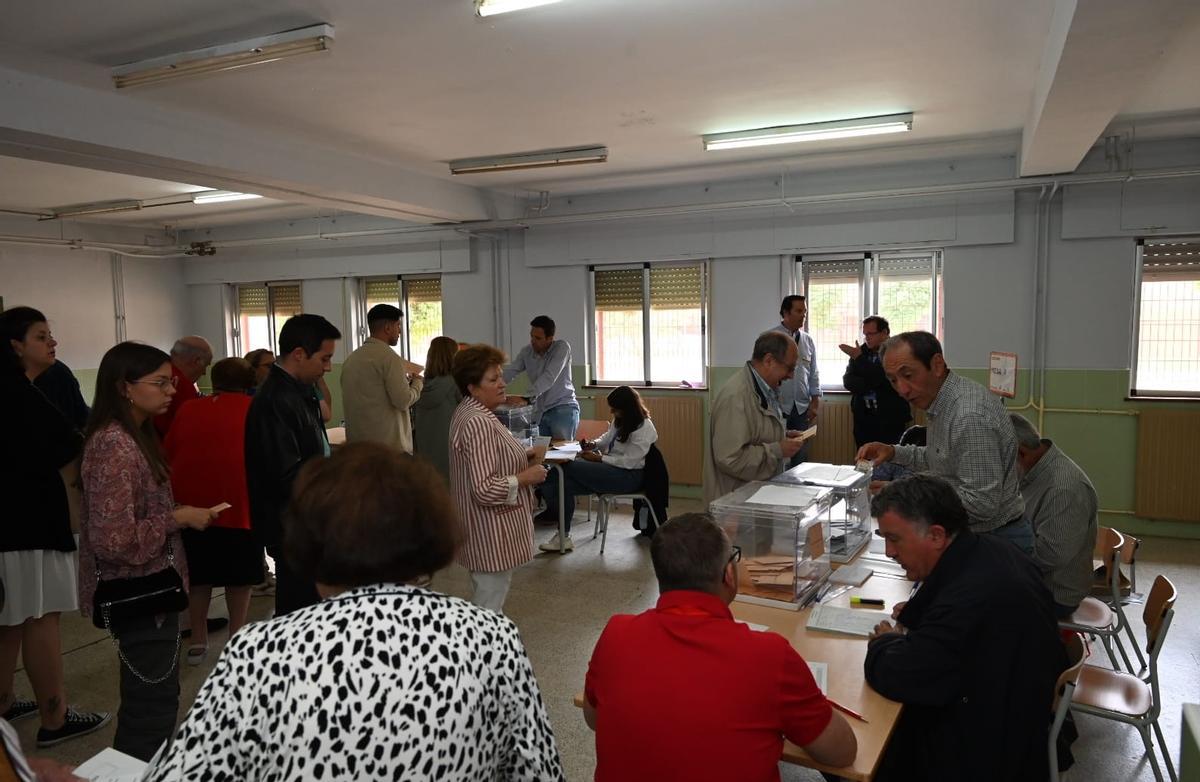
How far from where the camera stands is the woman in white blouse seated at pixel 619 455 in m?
5.48

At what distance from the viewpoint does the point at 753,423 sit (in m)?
3.60

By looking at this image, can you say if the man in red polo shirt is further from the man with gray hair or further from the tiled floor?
the man with gray hair

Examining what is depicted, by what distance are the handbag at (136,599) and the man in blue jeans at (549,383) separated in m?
4.31

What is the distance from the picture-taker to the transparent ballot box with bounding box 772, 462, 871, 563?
315 centimetres

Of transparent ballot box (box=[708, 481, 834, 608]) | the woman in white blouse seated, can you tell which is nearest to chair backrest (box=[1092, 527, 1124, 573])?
transparent ballot box (box=[708, 481, 834, 608])

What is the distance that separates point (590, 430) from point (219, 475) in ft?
11.3

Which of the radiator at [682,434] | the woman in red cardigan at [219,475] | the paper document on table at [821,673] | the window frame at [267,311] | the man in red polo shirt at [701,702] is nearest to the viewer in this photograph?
the man in red polo shirt at [701,702]

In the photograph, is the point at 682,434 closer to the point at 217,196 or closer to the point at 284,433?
the point at 284,433

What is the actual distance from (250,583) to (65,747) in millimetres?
972

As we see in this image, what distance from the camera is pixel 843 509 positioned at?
3.25 m

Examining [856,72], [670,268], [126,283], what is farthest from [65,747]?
[126,283]

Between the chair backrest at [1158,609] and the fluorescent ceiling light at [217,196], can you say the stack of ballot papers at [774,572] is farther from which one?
the fluorescent ceiling light at [217,196]

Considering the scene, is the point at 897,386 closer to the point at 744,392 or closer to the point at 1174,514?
the point at 744,392

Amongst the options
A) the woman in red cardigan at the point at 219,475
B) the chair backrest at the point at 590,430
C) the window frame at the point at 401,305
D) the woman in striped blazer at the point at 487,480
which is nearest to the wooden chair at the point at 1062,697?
the woman in striped blazer at the point at 487,480
